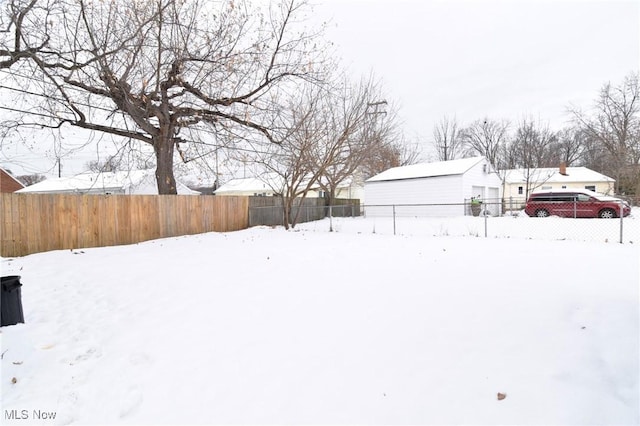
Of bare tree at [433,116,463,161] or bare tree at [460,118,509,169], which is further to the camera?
bare tree at [433,116,463,161]

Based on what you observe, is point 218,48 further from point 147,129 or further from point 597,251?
point 597,251

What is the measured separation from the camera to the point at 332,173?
2019 centimetres

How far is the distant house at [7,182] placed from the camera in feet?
90.7

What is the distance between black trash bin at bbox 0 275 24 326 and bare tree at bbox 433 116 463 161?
123 feet

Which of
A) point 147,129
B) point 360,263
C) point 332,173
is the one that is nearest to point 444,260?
point 360,263

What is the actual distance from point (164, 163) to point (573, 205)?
686 inches

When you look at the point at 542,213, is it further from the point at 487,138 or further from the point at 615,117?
the point at 487,138

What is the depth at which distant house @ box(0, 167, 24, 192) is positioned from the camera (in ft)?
90.7

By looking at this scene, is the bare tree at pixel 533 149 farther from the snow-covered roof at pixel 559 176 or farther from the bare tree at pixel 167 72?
the bare tree at pixel 167 72

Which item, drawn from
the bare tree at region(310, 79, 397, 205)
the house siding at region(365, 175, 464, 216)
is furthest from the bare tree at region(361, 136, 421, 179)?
the bare tree at region(310, 79, 397, 205)

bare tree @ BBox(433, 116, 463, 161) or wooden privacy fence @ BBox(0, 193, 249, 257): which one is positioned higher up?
bare tree @ BBox(433, 116, 463, 161)

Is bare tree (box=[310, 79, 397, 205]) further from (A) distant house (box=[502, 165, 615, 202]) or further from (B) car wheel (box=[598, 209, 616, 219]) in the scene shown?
(A) distant house (box=[502, 165, 615, 202])

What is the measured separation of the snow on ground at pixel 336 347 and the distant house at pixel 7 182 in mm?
32974

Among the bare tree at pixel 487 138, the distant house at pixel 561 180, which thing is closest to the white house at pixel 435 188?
the distant house at pixel 561 180
